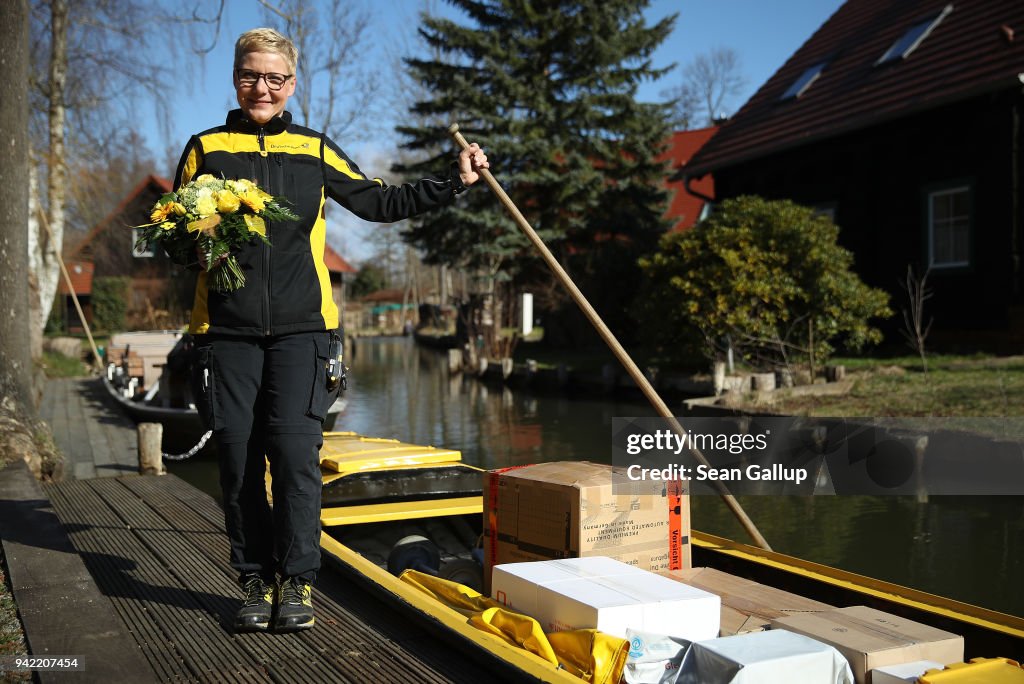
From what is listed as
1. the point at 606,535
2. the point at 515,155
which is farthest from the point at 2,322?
the point at 515,155

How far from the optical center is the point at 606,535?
3529mm

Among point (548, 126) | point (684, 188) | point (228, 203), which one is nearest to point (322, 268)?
point (228, 203)

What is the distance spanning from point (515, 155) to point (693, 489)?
19.8 m

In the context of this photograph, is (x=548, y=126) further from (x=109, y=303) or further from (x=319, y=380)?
(x=319, y=380)

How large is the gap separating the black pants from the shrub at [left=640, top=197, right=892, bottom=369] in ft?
34.8

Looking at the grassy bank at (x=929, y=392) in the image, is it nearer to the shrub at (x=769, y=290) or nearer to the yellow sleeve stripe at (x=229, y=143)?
the shrub at (x=769, y=290)

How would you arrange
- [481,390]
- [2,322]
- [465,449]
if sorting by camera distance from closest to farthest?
1. [2,322]
2. [465,449]
3. [481,390]

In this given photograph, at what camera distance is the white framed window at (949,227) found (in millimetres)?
14859

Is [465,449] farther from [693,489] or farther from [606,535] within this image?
[606,535]

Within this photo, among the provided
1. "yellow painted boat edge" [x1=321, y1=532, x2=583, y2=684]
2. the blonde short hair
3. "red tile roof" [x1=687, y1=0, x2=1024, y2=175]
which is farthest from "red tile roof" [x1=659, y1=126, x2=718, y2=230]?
the blonde short hair

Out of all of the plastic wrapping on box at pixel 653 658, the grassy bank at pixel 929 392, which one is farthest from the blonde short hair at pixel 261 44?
the grassy bank at pixel 929 392

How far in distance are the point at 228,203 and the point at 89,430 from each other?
10.2m

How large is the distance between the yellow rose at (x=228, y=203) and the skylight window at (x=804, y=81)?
1726 centimetres
